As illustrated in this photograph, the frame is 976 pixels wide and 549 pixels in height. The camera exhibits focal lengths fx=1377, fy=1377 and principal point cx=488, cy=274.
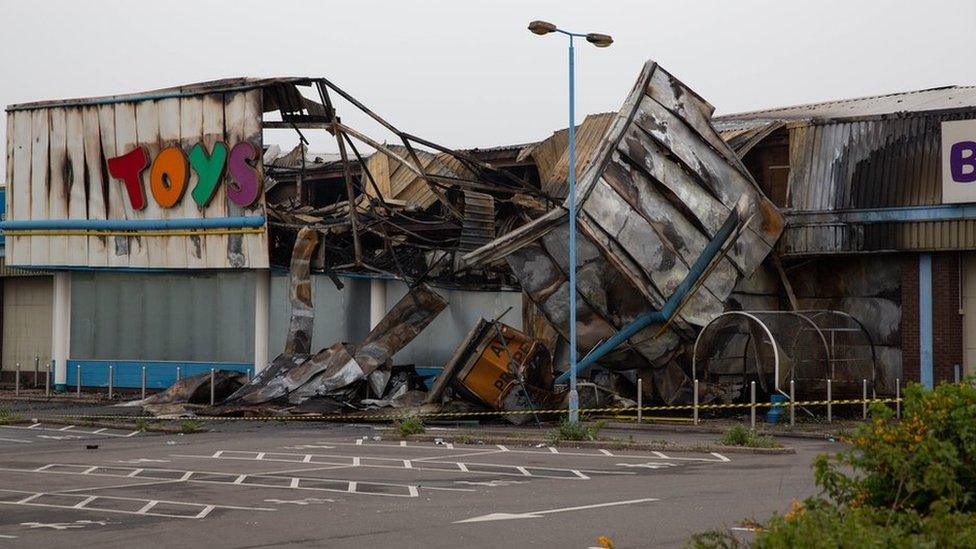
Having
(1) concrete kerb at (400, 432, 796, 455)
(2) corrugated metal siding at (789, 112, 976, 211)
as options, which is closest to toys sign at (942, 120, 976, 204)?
(2) corrugated metal siding at (789, 112, 976, 211)

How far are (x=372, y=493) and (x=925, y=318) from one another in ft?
66.0

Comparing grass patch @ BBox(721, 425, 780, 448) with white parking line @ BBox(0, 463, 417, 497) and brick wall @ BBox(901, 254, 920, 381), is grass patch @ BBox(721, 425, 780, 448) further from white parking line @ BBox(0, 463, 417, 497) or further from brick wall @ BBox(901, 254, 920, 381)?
brick wall @ BBox(901, 254, 920, 381)

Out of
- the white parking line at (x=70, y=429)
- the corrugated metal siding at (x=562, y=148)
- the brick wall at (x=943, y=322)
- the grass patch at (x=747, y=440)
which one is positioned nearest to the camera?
the grass patch at (x=747, y=440)

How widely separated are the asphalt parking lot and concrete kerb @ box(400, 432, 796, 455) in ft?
1.13

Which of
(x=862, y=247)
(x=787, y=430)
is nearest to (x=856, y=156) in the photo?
(x=862, y=247)

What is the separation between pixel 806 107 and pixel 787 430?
62.7 ft

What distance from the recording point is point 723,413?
32719mm

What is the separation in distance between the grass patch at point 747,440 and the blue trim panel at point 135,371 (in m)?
20.1

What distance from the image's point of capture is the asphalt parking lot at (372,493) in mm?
13648

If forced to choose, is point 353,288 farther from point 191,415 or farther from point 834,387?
point 834,387

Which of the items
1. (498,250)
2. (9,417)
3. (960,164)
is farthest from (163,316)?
(960,164)

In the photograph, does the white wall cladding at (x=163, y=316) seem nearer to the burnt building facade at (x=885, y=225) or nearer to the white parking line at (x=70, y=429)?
the white parking line at (x=70, y=429)

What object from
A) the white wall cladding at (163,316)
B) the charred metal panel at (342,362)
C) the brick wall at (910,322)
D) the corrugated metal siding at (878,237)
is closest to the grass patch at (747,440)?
the brick wall at (910,322)

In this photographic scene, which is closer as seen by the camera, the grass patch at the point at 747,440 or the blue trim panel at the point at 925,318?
the grass patch at the point at 747,440
